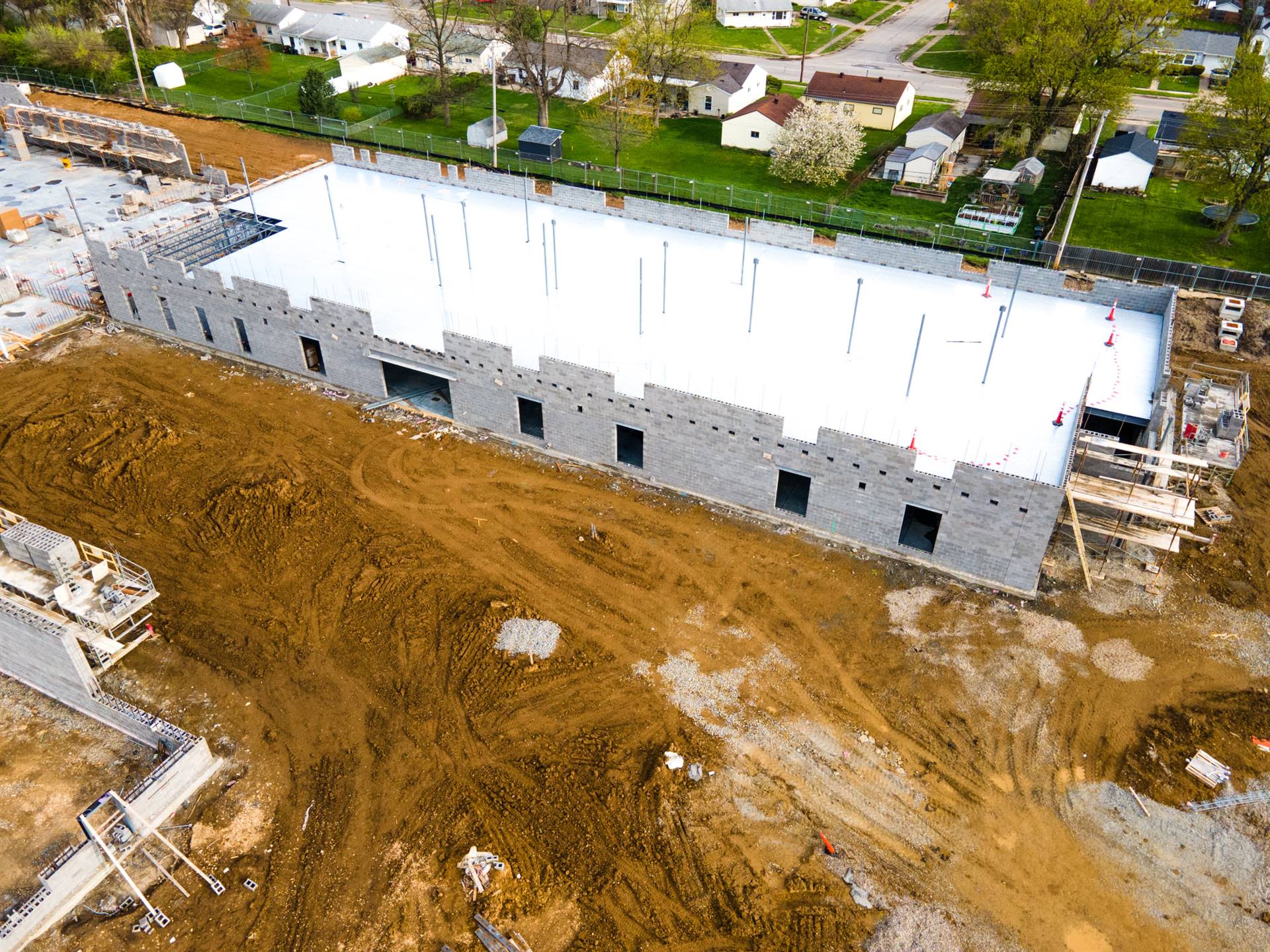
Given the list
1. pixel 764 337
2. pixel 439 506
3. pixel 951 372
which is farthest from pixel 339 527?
pixel 951 372

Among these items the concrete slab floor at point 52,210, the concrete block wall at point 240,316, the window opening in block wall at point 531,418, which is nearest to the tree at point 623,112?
the concrete slab floor at point 52,210

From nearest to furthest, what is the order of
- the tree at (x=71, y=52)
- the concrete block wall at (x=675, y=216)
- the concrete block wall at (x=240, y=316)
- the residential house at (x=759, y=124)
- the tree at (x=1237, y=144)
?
the concrete block wall at (x=240, y=316) < the concrete block wall at (x=675, y=216) < the tree at (x=1237, y=144) < the residential house at (x=759, y=124) < the tree at (x=71, y=52)

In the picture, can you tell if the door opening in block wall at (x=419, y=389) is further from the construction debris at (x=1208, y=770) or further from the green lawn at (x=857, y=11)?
the green lawn at (x=857, y=11)

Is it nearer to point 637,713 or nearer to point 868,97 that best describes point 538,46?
point 868,97

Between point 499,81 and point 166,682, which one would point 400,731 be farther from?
point 499,81

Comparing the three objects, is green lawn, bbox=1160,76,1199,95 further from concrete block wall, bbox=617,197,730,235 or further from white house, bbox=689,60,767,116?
concrete block wall, bbox=617,197,730,235

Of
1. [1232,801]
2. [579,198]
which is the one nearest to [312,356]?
[579,198]
